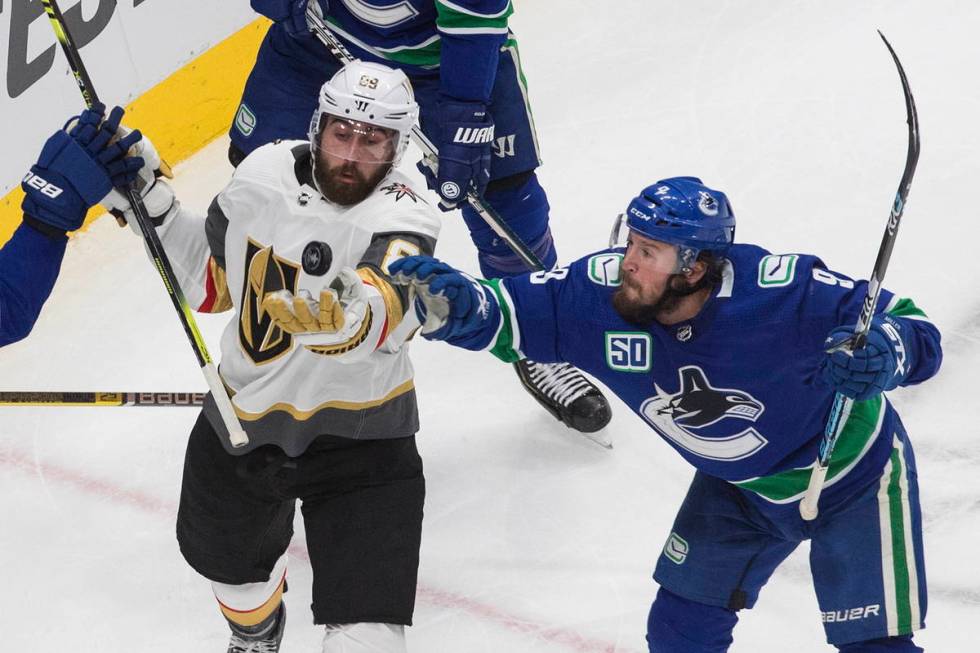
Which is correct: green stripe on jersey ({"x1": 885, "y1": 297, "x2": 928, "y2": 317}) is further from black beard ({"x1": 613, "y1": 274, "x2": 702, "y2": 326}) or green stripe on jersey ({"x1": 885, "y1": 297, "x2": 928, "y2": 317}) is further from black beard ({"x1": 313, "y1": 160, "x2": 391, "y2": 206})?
black beard ({"x1": 313, "y1": 160, "x2": 391, "y2": 206})

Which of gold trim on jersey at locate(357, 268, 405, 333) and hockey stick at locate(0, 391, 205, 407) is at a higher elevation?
gold trim on jersey at locate(357, 268, 405, 333)

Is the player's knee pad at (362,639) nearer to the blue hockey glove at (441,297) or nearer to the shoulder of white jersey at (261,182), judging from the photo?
the blue hockey glove at (441,297)

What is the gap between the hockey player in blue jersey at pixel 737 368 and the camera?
276 centimetres

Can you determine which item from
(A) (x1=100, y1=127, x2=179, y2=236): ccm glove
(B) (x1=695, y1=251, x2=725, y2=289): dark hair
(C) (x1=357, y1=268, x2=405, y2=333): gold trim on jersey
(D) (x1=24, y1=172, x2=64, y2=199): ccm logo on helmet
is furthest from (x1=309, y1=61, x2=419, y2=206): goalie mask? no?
(B) (x1=695, y1=251, x2=725, y2=289): dark hair

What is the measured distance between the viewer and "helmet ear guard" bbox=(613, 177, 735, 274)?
8.86ft

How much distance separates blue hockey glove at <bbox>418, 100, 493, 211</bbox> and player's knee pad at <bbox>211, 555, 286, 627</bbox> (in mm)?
1024

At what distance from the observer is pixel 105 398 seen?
11.3 ft

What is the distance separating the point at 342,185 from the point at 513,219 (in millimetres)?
1135

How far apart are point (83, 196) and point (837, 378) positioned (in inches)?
57.7

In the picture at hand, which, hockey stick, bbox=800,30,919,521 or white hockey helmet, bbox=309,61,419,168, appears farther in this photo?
white hockey helmet, bbox=309,61,419,168

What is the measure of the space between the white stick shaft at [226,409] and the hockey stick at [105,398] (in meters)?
0.40

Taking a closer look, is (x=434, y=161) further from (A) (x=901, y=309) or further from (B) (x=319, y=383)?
(A) (x=901, y=309)

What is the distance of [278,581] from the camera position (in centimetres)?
332

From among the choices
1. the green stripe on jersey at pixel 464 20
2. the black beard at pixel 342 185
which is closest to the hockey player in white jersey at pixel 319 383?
the black beard at pixel 342 185
